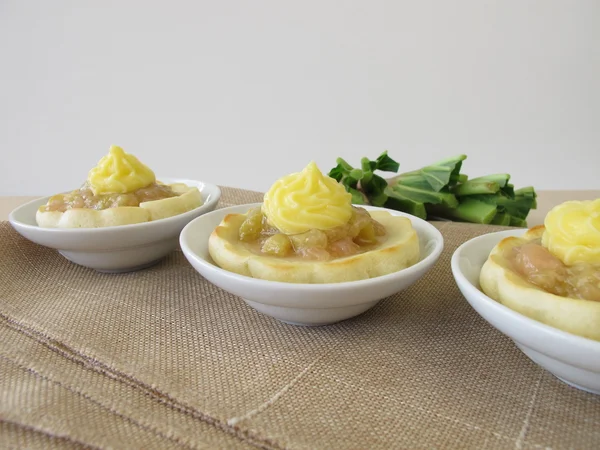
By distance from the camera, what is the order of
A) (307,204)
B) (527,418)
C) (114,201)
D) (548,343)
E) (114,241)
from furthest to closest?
(114,201)
(114,241)
(307,204)
(527,418)
(548,343)

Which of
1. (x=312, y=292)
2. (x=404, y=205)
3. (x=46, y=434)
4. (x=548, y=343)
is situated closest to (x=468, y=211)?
(x=404, y=205)

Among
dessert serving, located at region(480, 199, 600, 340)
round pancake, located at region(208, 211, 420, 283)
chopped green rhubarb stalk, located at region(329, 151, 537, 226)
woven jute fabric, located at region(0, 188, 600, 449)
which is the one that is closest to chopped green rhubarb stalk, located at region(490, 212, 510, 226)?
chopped green rhubarb stalk, located at region(329, 151, 537, 226)

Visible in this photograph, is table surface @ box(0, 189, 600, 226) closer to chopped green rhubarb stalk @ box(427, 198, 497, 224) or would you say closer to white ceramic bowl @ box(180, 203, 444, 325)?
chopped green rhubarb stalk @ box(427, 198, 497, 224)

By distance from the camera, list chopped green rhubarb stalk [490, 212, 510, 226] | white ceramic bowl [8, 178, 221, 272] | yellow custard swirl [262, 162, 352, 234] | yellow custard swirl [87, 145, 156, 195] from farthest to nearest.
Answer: chopped green rhubarb stalk [490, 212, 510, 226], yellow custard swirl [87, 145, 156, 195], white ceramic bowl [8, 178, 221, 272], yellow custard swirl [262, 162, 352, 234]

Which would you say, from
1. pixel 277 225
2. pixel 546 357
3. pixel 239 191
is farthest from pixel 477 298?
pixel 239 191

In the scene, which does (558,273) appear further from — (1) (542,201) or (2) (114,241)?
(1) (542,201)

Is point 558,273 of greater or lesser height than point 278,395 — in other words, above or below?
above

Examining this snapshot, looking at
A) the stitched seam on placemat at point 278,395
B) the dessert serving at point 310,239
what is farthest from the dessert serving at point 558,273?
the stitched seam on placemat at point 278,395

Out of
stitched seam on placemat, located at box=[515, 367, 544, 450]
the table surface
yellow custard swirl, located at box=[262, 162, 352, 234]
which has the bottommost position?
the table surface
